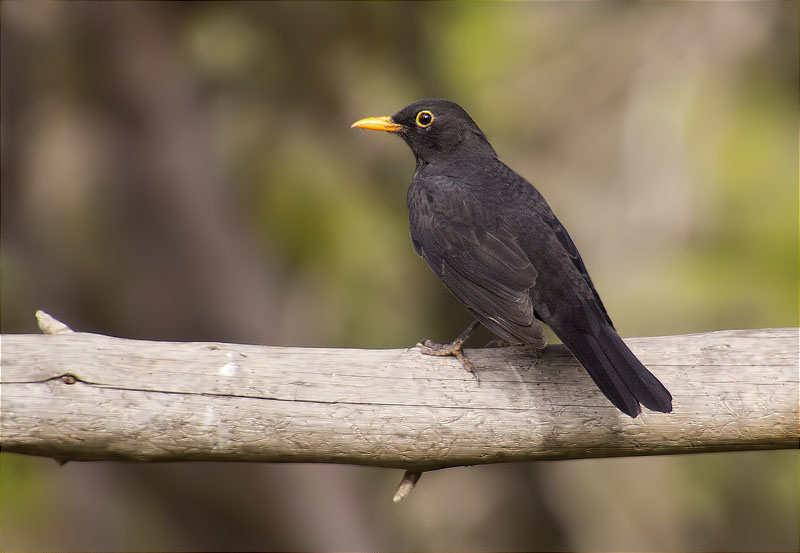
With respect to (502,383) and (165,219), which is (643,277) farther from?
(502,383)

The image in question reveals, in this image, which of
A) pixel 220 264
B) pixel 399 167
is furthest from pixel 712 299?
pixel 220 264

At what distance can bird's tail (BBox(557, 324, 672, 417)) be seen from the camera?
3246 mm

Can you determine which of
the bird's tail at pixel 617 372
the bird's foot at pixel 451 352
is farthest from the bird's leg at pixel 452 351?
the bird's tail at pixel 617 372

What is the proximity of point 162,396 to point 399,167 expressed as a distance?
6191 mm

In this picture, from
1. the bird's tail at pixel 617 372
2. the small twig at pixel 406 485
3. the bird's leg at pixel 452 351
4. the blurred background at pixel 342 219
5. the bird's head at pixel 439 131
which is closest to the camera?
the bird's tail at pixel 617 372

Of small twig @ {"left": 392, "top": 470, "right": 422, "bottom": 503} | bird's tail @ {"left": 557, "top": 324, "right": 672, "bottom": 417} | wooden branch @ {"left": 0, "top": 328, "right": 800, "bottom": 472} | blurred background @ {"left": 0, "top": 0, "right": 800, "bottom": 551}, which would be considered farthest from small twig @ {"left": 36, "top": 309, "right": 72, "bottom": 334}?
blurred background @ {"left": 0, "top": 0, "right": 800, "bottom": 551}

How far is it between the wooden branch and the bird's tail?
21 cm

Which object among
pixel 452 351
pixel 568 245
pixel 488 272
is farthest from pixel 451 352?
pixel 568 245

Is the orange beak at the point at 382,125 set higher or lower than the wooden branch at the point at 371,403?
higher

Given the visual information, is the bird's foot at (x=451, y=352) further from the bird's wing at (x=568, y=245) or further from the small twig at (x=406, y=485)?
the bird's wing at (x=568, y=245)

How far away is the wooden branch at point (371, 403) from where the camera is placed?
122 inches

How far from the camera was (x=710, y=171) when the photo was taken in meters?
9.52

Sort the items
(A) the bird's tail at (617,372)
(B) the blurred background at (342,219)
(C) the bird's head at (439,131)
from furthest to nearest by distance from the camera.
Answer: (B) the blurred background at (342,219) → (C) the bird's head at (439,131) → (A) the bird's tail at (617,372)

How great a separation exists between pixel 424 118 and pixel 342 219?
4.38 m
